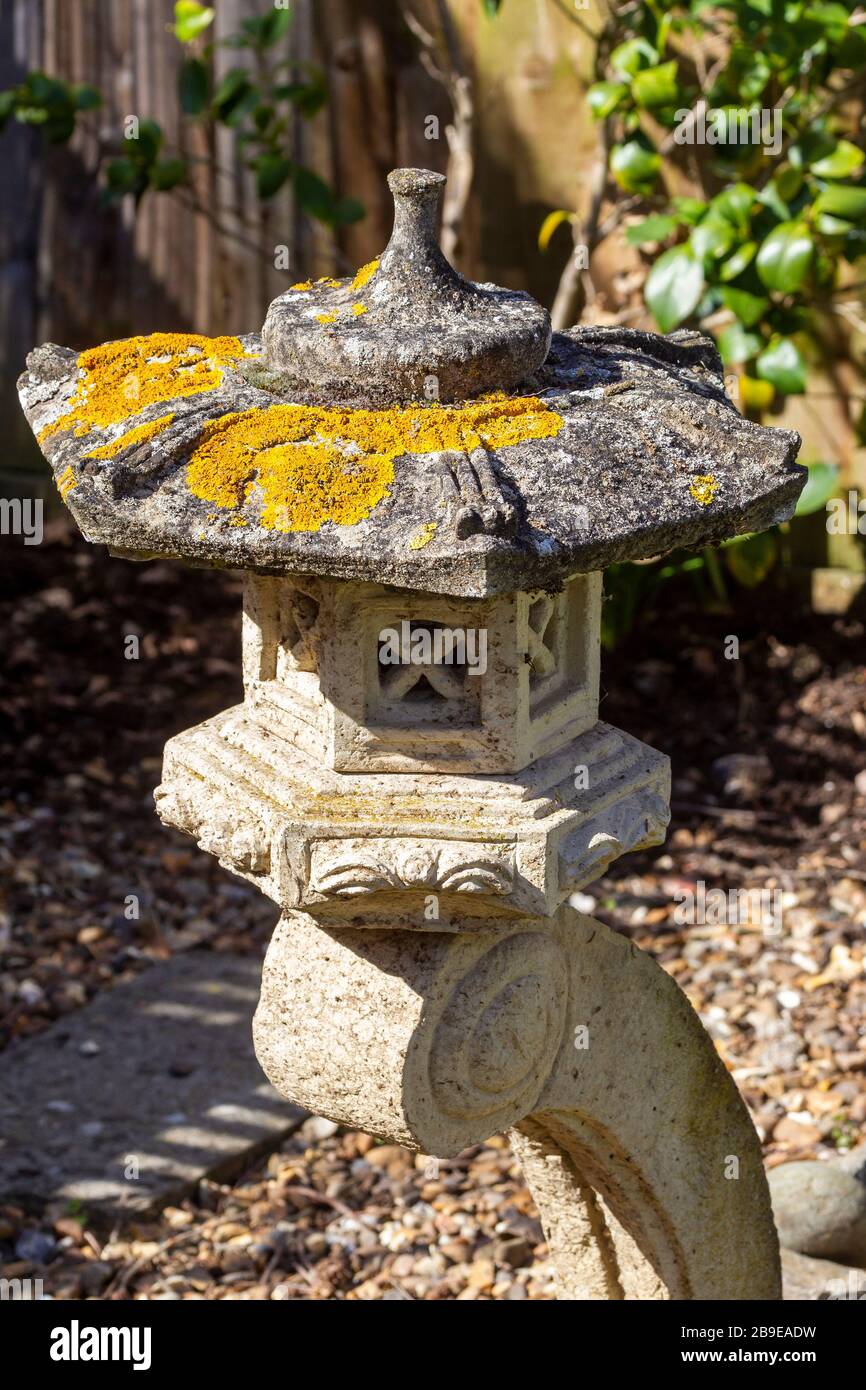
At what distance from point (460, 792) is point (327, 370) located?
57 centimetres

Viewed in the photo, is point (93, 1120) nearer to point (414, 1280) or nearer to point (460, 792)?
point (414, 1280)

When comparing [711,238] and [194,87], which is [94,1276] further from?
[194,87]

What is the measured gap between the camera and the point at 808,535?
5.66 m

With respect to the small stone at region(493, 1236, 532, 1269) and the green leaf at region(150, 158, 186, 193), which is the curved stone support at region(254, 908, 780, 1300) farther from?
the green leaf at region(150, 158, 186, 193)

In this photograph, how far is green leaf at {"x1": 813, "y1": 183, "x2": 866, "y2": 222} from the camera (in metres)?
4.43

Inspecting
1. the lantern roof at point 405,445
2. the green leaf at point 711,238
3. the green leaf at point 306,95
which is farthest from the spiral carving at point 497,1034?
the green leaf at point 306,95

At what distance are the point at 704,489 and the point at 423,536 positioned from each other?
1.35 ft

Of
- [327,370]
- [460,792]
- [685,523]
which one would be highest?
[327,370]

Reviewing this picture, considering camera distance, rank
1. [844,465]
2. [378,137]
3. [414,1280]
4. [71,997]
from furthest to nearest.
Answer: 1. [378,137]
2. [844,465]
3. [71,997]
4. [414,1280]

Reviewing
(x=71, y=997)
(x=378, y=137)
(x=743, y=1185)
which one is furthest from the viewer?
(x=378, y=137)

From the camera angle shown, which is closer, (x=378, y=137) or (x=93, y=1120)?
(x=93, y=1120)

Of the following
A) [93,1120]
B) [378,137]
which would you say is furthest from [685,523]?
[378,137]

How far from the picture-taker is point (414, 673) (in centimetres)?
208

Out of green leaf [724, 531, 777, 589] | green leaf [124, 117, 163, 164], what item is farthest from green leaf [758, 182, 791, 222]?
green leaf [124, 117, 163, 164]
